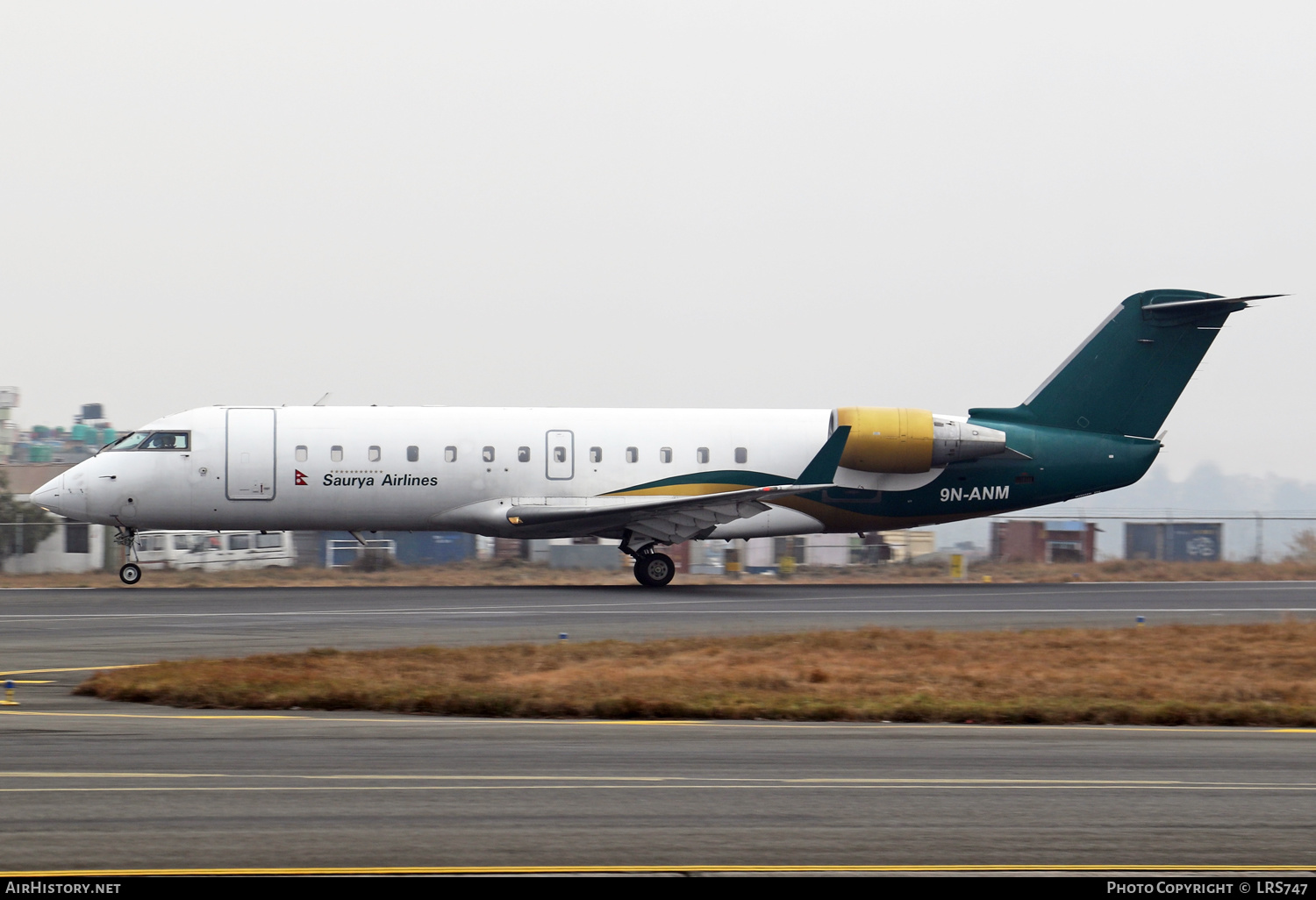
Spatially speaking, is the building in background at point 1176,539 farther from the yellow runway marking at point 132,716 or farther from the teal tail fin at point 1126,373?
the yellow runway marking at point 132,716

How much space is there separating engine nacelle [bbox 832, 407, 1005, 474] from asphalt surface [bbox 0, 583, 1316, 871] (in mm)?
15859

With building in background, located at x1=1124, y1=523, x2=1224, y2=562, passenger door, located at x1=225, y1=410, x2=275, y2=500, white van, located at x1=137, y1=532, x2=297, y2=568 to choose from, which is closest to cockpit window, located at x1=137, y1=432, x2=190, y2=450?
passenger door, located at x1=225, y1=410, x2=275, y2=500

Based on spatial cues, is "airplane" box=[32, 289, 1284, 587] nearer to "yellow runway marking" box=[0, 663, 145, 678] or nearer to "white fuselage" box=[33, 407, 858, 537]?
"white fuselage" box=[33, 407, 858, 537]

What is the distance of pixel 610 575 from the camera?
110 ft

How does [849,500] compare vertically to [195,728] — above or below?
above

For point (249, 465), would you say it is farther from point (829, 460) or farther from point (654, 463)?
point (829, 460)

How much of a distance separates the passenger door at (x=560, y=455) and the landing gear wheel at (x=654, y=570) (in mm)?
2425

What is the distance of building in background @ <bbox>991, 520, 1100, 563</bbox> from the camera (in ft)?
129

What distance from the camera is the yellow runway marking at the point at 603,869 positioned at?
6250 mm

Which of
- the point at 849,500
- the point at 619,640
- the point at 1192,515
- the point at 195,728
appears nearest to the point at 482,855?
the point at 195,728

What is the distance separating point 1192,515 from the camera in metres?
41.1

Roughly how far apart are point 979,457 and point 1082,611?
649cm

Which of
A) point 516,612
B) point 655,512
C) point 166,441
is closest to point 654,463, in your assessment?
point 655,512

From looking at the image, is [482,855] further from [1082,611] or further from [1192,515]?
[1192,515]
